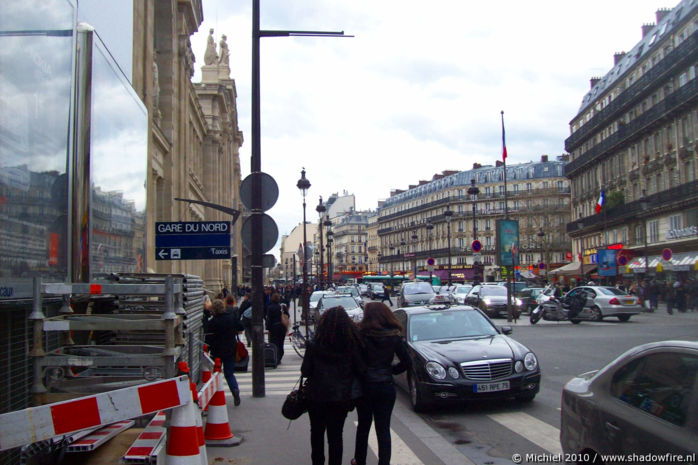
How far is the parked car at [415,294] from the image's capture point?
37.5 meters

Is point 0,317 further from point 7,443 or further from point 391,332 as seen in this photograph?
point 391,332

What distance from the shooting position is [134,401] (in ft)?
12.7

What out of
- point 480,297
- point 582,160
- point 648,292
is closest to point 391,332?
point 480,297

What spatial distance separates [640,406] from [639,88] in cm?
5367

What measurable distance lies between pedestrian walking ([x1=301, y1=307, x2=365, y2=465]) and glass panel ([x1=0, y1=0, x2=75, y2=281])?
2.23 metres

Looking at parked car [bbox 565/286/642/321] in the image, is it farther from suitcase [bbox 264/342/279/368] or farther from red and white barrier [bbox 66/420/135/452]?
red and white barrier [bbox 66/420/135/452]

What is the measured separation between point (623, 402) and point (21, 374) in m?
4.45

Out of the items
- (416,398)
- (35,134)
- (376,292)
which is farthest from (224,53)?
(35,134)

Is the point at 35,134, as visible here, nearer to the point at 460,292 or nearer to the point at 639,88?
the point at 460,292

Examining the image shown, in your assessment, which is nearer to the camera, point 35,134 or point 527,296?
point 35,134

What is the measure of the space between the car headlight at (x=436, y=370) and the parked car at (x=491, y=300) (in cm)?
2328

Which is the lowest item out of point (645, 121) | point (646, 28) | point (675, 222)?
point (675, 222)

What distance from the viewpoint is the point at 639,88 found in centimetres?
5166

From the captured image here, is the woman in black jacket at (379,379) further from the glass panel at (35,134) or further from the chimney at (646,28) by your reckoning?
the chimney at (646,28)
